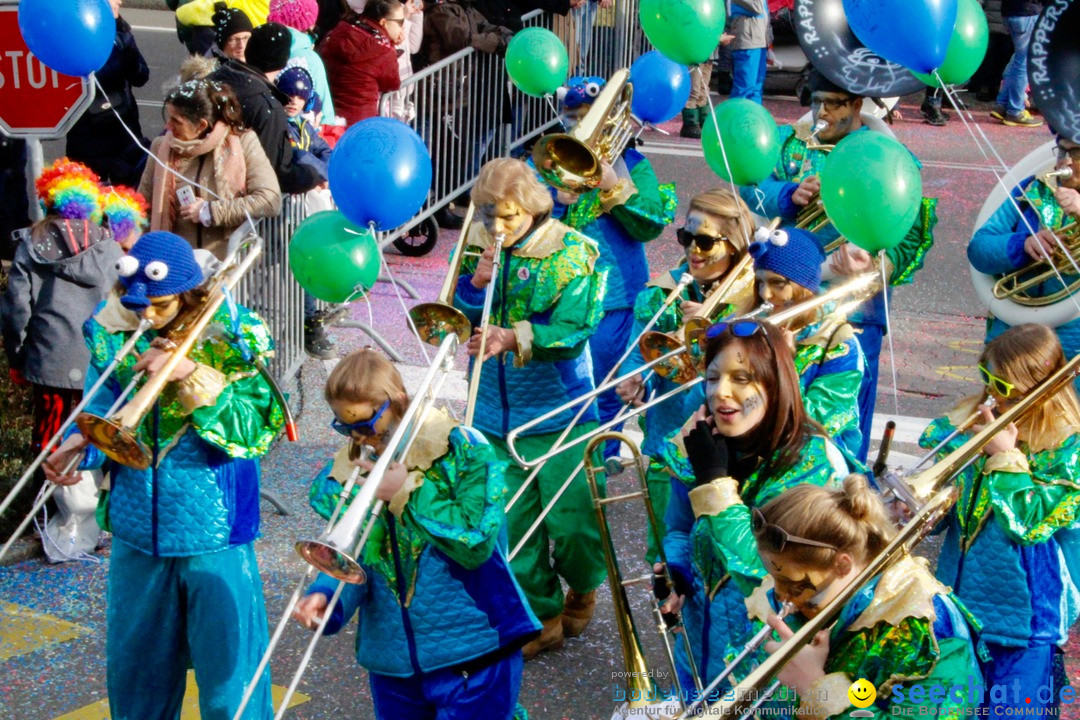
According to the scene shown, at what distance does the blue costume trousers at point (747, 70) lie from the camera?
13734 millimetres

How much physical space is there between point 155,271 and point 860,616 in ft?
7.56

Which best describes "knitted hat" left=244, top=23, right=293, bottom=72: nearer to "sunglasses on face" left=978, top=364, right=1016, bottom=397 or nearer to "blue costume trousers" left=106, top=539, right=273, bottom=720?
Result: "blue costume trousers" left=106, top=539, right=273, bottom=720

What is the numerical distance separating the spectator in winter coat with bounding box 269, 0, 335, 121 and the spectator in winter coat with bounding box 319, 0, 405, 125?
0.15 meters

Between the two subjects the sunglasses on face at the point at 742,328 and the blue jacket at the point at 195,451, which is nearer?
the sunglasses on face at the point at 742,328

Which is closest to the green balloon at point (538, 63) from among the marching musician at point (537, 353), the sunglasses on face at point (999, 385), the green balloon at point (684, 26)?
the green balloon at point (684, 26)

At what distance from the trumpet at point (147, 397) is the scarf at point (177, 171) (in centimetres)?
242

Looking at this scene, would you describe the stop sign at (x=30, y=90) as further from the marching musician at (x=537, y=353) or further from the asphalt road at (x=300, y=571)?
the marching musician at (x=537, y=353)

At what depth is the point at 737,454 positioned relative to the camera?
12.0ft

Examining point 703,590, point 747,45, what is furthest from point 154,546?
point 747,45

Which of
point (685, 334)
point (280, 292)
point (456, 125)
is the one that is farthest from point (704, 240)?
point (456, 125)

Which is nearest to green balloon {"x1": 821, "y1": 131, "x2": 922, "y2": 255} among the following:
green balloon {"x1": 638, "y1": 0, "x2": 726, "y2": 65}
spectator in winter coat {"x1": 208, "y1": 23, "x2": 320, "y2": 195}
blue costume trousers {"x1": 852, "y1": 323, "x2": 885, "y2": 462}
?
green balloon {"x1": 638, "y1": 0, "x2": 726, "y2": 65}

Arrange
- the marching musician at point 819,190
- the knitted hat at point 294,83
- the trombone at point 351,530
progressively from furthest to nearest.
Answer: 1. the knitted hat at point 294,83
2. the marching musician at point 819,190
3. the trombone at point 351,530

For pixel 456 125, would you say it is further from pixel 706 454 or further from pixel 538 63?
pixel 706 454

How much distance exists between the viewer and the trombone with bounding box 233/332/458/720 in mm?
3283
